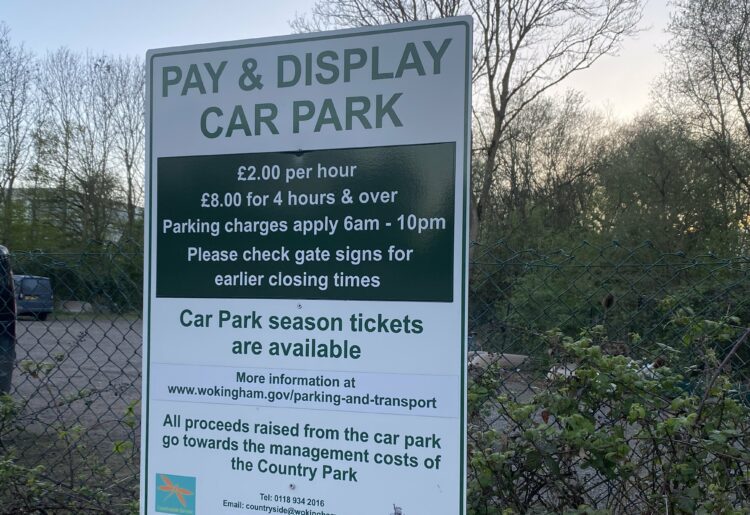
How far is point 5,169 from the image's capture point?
2633 cm

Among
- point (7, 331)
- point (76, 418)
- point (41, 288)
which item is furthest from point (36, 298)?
point (76, 418)

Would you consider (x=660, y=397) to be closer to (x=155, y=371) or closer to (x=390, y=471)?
(x=390, y=471)

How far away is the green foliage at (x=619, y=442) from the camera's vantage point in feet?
8.87

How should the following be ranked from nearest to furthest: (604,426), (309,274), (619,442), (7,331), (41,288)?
(309,274) → (619,442) → (604,426) → (41,288) → (7,331)

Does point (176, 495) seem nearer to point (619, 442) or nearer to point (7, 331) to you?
point (619, 442)

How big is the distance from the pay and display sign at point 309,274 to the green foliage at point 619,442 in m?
1.03

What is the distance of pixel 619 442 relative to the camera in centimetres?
271

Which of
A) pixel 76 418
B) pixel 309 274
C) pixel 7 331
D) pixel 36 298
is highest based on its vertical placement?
pixel 309 274

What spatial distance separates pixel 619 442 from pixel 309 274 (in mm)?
1416

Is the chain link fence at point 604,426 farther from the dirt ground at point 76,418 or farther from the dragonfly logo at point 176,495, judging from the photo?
the dragonfly logo at point 176,495

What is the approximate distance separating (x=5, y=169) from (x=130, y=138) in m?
4.74

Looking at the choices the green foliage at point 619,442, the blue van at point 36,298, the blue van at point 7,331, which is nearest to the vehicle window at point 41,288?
the blue van at point 36,298

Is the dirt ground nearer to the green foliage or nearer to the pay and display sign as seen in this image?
the pay and display sign

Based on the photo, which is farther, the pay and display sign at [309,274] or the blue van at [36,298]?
the blue van at [36,298]
